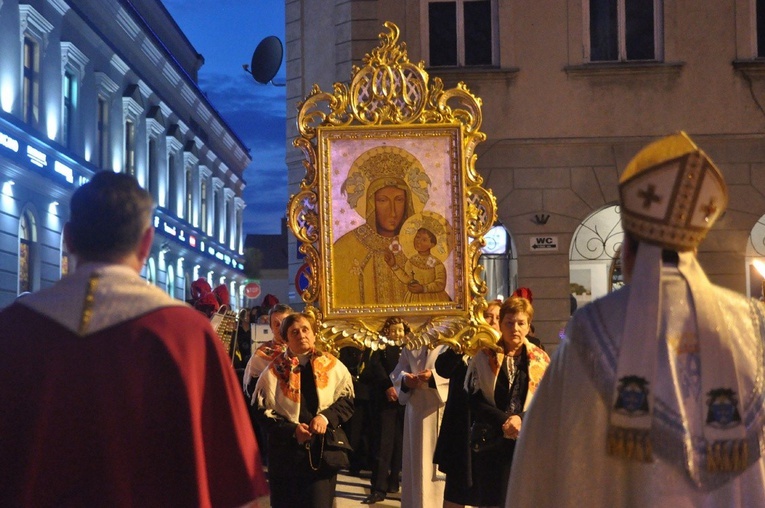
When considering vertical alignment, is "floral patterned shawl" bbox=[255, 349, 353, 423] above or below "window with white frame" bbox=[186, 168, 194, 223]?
below

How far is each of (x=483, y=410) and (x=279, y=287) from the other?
86939mm

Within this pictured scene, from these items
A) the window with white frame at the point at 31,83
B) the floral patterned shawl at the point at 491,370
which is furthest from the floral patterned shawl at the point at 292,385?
the window with white frame at the point at 31,83

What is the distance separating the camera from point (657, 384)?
14.1 feet

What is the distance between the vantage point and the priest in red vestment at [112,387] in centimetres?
382

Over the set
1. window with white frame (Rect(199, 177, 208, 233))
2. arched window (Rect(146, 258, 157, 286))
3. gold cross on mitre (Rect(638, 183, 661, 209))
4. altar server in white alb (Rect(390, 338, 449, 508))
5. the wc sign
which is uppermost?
window with white frame (Rect(199, 177, 208, 233))

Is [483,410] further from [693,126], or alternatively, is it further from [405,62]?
[693,126]

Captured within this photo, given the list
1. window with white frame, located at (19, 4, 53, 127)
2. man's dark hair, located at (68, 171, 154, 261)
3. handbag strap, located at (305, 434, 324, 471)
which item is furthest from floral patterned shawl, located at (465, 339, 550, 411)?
window with white frame, located at (19, 4, 53, 127)

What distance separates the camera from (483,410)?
8195 mm

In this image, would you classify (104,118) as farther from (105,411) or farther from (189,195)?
(105,411)

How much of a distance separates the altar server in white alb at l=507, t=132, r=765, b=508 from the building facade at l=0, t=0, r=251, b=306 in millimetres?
12586

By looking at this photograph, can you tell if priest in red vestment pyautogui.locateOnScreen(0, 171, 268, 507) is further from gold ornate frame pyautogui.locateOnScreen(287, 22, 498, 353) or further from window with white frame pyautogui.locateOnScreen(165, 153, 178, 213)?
window with white frame pyautogui.locateOnScreen(165, 153, 178, 213)

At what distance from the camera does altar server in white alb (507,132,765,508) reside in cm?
428

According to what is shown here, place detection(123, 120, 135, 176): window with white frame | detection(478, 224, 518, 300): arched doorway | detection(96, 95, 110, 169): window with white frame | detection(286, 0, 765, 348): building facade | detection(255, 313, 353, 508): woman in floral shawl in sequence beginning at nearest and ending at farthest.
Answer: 1. detection(255, 313, 353, 508): woman in floral shawl
2. detection(286, 0, 765, 348): building facade
3. detection(478, 224, 518, 300): arched doorway
4. detection(96, 95, 110, 169): window with white frame
5. detection(123, 120, 135, 176): window with white frame

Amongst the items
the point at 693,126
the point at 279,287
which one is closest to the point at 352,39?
the point at 693,126
